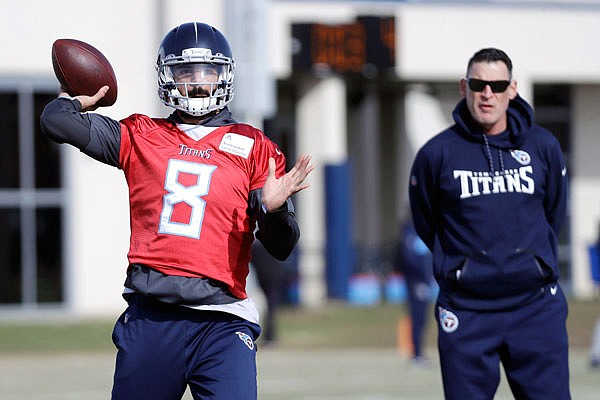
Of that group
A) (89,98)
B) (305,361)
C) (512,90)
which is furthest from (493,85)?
(305,361)

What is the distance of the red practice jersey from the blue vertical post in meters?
18.1

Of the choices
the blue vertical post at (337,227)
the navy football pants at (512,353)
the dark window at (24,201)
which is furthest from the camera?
the blue vertical post at (337,227)

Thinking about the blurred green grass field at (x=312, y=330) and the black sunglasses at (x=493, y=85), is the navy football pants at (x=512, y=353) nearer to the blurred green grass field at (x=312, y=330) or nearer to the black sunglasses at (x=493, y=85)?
the black sunglasses at (x=493, y=85)

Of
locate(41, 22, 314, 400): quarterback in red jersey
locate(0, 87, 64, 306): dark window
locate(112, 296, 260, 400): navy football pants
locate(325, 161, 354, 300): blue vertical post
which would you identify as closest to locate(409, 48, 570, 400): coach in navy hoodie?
locate(41, 22, 314, 400): quarterback in red jersey

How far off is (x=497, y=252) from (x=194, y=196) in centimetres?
163

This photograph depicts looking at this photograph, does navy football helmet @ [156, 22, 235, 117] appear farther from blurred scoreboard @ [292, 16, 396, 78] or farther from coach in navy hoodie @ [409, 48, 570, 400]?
blurred scoreboard @ [292, 16, 396, 78]

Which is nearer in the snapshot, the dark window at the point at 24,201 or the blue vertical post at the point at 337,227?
the dark window at the point at 24,201

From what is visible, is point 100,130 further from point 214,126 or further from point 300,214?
point 300,214

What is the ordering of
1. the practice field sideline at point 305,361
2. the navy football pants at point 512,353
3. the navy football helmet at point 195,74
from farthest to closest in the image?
the practice field sideline at point 305,361, the navy football pants at point 512,353, the navy football helmet at point 195,74

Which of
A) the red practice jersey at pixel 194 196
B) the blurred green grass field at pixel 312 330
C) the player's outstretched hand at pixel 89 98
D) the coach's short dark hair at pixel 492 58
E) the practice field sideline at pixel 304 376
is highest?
the coach's short dark hair at pixel 492 58

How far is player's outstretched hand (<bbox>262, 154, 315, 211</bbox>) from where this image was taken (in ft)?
17.3

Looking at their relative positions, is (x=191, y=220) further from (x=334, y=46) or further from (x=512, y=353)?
(x=334, y=46)

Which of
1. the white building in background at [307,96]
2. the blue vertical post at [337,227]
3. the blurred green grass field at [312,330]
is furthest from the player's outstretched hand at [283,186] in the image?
the blue vertical post at [337,227]

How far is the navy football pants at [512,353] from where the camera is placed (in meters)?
6.25
